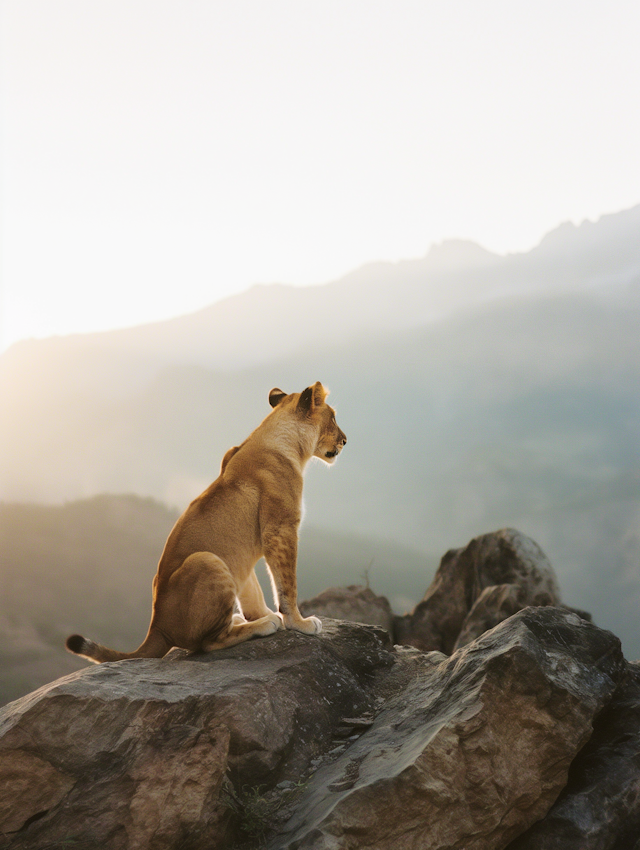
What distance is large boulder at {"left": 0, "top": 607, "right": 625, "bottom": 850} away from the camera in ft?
16.6

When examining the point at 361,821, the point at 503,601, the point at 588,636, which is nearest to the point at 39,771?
the point at 361,821

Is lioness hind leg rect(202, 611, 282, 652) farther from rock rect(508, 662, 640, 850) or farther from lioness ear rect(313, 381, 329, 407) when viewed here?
rock rect(508, 662, 640, 850)

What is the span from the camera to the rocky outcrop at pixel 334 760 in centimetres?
507

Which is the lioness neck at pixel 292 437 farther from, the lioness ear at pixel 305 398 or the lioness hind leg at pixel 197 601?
the lioness hind leg at pixel 197 601

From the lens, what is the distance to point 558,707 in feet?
17.7

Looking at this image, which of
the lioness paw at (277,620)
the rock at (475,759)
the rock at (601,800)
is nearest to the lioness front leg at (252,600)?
the lioness paw at (277,620)

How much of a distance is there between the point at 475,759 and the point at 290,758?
1653 mm

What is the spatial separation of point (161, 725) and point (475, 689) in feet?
8.37

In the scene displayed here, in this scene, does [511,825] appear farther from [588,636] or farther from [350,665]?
[350,665]

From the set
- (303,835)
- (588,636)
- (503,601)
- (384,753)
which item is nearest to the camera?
(303,835)

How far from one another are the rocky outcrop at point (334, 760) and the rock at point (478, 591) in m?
8.05

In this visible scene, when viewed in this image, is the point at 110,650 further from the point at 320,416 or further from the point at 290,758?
the point at 320,416

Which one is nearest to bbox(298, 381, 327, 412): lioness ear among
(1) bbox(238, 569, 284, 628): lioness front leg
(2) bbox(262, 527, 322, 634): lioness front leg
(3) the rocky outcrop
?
(2) bbox(262, 527, 322, 634): lioness front leg

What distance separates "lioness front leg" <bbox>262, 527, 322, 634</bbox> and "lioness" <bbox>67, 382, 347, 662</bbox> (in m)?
0.01
